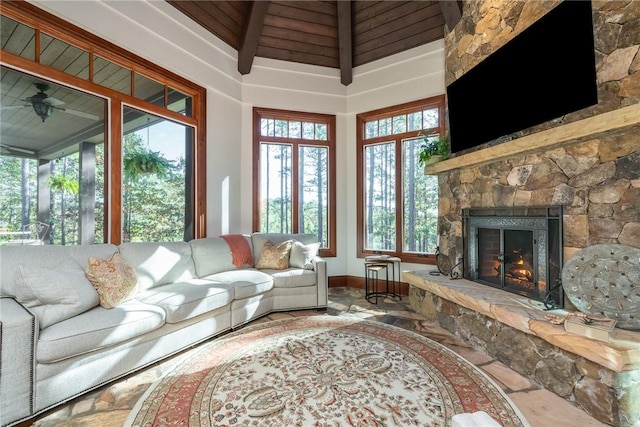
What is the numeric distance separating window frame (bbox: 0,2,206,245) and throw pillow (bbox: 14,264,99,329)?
1211mm

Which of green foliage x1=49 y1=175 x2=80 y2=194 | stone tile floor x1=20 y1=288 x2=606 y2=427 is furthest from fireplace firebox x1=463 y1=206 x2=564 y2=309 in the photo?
green foliage x1=49 y1=175 x2=80 y2=194

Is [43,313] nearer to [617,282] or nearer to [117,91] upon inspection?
[117,91]

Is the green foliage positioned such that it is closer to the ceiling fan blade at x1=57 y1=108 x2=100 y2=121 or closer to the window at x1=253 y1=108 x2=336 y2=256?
the ceiling fan blade at x1=57 y1=108 x2=100 y2=121

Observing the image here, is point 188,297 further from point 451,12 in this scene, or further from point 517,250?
point 451,12

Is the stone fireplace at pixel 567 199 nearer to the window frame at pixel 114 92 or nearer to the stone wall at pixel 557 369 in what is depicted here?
the stone wall at pixel 557 369

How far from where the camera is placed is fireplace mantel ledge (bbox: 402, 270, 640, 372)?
5.32ft

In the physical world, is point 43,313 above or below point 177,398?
above

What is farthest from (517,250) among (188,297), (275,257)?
(188,297)

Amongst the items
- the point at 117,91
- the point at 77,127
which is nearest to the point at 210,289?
the point at 77,127

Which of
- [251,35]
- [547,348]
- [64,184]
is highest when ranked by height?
[251,35]

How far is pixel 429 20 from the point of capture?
4.18 meters

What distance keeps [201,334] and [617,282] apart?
10.2ft

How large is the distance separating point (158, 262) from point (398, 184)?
133 inches

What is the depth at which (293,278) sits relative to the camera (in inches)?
143
